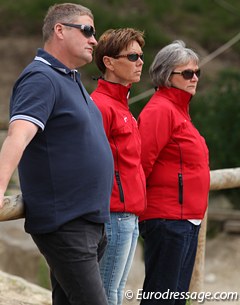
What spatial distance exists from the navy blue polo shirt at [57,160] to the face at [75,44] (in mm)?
104

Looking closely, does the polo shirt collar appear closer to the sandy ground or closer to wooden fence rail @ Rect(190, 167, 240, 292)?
wooden fence rail @ Rect(190, 167, 240, 292)

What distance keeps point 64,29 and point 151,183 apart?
2.39ft

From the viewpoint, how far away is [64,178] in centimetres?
226

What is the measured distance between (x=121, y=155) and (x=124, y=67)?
0.32 meters

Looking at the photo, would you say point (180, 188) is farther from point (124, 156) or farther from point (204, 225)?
point (204, 225)

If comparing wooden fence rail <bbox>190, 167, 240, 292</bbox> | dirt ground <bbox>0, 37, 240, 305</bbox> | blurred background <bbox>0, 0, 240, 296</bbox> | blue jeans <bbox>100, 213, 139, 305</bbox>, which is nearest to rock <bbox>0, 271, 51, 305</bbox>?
wooden fence rail <bbox>190, 167, 240, 292</bbox>

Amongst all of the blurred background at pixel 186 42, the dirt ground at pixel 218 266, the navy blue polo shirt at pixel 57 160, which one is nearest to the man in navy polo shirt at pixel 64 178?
the navy blue polo shirt at pixel 57 160

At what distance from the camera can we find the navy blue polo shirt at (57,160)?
2248mm

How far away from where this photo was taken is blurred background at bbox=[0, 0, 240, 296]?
24.0 feet

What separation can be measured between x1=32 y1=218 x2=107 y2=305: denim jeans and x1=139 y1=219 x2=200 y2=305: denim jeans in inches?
22.2

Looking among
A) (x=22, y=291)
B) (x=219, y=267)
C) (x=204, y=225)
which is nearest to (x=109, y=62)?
(x=204, y=225)

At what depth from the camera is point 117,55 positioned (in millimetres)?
2777

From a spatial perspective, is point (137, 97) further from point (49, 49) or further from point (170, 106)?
point (49, 49)

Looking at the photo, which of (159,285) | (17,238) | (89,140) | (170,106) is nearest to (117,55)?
(170,106)
